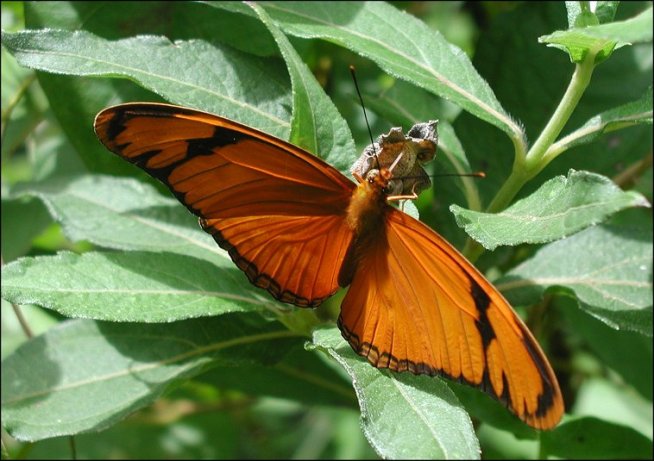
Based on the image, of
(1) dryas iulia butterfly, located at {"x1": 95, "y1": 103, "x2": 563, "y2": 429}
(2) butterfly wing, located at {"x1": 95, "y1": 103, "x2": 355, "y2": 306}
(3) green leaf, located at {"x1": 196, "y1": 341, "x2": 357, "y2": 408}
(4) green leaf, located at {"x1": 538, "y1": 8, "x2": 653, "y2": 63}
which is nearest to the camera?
(4) green leaf, located at {"x1": 538, "y1": 8, "x2": 653, "y2": 63}

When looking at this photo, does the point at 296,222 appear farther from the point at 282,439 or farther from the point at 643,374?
the point at 282,439

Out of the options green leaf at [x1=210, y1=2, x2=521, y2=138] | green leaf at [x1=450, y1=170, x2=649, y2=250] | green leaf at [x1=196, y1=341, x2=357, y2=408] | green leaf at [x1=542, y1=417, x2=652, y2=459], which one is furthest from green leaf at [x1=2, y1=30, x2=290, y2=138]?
green leaf at [x1=542, y1=417, x2=652, y2=459]

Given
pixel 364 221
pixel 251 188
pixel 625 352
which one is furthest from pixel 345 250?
pixel 625 352

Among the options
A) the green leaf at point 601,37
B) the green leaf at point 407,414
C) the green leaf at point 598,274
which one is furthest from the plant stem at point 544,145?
the green leaf at point 407,414

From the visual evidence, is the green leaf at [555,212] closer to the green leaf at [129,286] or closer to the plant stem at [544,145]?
the plant stem at [544,145]

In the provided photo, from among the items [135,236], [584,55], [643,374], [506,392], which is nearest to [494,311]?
[506,392]

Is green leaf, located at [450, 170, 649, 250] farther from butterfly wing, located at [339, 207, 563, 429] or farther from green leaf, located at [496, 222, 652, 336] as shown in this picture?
green leaf, located at [496, 222, 652, 336]
